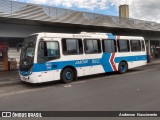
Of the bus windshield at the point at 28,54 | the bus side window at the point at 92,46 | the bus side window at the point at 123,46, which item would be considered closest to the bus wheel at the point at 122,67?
the bus side window at the point at 123,46

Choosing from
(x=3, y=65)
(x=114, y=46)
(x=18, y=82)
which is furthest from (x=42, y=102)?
(x=3, y=65)

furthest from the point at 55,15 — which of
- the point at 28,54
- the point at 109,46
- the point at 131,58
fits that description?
the point at 28,54

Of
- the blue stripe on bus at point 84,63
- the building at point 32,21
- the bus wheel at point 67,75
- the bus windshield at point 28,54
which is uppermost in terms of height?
the building at point 32,21

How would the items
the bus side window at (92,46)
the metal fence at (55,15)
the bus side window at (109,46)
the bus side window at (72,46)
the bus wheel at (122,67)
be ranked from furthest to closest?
1. the bus wheel at (122,67)
2. the metal fence at (55,15)
3. the bus side window at (109,46)
4. the bus side window at (92,46)
5. the bus side window at (72,46)

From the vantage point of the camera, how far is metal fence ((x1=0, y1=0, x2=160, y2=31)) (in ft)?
52.1

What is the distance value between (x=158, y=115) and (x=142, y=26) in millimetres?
22848

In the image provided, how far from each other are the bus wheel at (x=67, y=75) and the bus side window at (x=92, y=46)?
1791 mm

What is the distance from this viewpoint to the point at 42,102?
787 cm

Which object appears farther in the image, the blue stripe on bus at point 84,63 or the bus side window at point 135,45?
the bus side window at point 135,45

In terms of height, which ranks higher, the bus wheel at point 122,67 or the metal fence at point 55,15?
the metal fence at point 55,15

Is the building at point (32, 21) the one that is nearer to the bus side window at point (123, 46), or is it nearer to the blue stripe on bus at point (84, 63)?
the bus side window at point (123, 46)

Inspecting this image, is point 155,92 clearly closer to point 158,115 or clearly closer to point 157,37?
point 158,115

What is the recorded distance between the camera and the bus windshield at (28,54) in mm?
11375

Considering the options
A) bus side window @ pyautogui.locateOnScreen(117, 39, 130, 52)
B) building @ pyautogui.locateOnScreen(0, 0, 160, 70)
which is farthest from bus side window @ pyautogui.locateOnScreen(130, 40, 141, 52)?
building @ pyautogui.locateOnScreen(0, 0, 160, 70)
